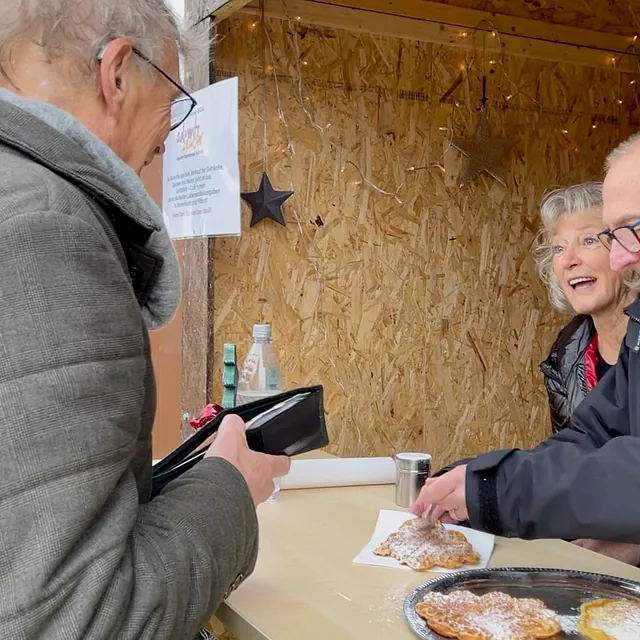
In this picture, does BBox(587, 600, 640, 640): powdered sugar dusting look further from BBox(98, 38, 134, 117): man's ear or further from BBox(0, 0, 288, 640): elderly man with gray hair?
BBox(98, 38, 134, 117): man's ear

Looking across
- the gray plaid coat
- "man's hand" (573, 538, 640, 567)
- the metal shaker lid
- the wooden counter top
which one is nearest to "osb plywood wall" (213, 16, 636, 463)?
the metal shaker lid

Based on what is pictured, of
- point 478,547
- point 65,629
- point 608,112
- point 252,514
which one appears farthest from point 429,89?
point 65,629

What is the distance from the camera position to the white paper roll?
6.70 feet

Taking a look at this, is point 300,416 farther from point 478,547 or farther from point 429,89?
point 429,89

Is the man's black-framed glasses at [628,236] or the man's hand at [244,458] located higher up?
the man's black-framed glasses at [628,236]

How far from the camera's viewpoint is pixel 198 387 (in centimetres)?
320

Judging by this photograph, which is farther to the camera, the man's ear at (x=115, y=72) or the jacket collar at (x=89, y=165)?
the man's ear at (x=115, y=72)

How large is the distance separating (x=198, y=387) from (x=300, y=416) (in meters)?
1.90

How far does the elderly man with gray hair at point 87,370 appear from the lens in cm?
74

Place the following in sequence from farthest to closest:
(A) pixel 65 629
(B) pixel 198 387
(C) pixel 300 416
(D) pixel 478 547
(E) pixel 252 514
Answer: (B) pixel 198 387 < (D) pixel 478 547 < (C) pixel 300 416 < (E) pixel 252 514 < (A) pixel 65 629

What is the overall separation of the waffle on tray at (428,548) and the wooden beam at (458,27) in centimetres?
246

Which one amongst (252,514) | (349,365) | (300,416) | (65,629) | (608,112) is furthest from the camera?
(608,112)

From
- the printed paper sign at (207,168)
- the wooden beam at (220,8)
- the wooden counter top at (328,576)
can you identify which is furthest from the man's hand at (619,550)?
the wooden beam at (220,8)

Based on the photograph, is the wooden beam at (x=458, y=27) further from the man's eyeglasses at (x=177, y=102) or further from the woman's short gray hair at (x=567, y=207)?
the man's eyeglasses at (x=177, y=102)
